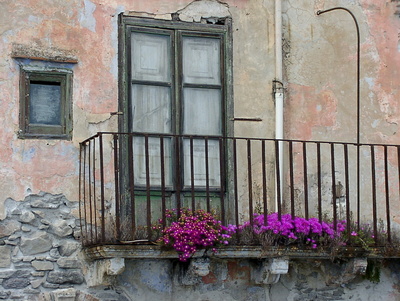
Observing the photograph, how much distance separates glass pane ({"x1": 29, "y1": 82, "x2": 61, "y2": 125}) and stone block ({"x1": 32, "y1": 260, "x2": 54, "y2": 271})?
4.52 feet

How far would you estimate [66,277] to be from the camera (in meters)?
9.27

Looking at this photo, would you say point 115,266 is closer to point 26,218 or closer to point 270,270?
point 26,218

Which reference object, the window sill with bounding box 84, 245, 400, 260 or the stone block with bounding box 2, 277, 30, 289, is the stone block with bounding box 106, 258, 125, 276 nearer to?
the window sill with bounding box 84, 245, 400, 260

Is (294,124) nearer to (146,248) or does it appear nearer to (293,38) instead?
(293,38)

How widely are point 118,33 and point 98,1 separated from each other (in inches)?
15.1

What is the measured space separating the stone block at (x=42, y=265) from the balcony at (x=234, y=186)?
41cm

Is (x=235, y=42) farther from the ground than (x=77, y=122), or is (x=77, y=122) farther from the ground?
(x=235, y=42)

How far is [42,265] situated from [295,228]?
248 cm

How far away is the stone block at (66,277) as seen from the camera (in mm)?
9219

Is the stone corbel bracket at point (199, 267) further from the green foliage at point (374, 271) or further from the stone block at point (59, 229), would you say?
the green foliage at point (374, 271)

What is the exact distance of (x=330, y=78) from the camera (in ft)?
34.9

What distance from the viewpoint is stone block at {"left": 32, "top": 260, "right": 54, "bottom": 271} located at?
9188 millimetres

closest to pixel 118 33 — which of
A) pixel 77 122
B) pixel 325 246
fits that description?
pixel 77 122

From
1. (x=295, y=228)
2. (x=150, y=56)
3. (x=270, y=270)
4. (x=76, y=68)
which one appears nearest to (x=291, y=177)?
(x=295, y=228)
